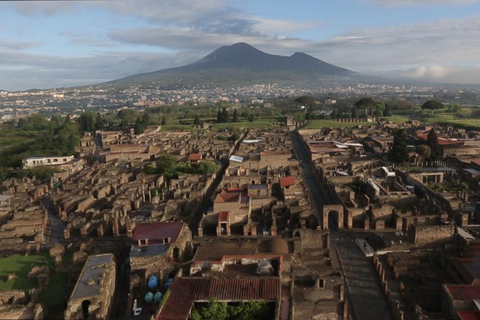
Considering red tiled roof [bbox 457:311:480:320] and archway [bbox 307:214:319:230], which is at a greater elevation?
red tiled roof [bbox 457:311:480:320]

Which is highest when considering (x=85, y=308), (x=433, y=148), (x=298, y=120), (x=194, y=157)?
(x=433, y=148)

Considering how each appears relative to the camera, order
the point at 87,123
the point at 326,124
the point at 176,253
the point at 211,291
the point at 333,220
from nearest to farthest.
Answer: the point at 211,291, the point at 176,253, the point at 333,220, the point at 326,124, the point at 87,123

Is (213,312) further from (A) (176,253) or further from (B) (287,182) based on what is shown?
(B) (287,182)

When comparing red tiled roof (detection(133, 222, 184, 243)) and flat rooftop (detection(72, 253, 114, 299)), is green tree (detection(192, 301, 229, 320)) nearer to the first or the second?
flat rooftop (detection(72, 253, 114, 299))

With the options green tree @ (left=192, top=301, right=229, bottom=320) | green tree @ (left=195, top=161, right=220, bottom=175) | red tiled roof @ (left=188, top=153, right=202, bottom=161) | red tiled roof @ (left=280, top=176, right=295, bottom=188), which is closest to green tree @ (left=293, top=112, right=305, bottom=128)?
red tiled roof @ (left=188, top=153, right=202, bottom=161)

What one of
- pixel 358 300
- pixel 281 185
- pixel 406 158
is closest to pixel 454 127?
pixel 406 158

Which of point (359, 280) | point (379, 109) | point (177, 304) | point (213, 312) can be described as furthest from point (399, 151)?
point (379, 109)
